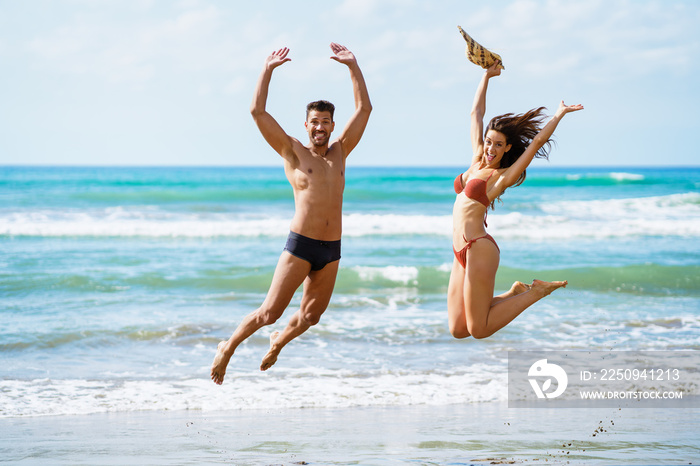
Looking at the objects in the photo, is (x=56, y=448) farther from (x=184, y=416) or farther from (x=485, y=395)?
(x=485, y=395)

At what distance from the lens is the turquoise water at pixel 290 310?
348 inches

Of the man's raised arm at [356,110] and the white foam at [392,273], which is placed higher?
the man's raised arm at [356,110]

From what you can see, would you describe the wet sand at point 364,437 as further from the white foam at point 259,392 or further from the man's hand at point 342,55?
the man's hand at point 342,55

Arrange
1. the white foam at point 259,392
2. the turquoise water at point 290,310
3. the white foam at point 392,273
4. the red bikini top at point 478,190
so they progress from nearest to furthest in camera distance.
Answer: the red bikini top at point 478,190
the white foam at point 259,392
the turquoise water at point 290,310
the white foam at point 392,273

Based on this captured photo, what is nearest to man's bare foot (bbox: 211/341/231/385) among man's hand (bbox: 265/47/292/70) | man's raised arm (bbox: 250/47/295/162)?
man's raised arm (bbox: 250/47/295/162)

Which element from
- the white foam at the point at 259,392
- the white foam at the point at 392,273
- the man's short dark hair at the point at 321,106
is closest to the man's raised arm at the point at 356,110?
the man's short dark hair at the point at 321,106

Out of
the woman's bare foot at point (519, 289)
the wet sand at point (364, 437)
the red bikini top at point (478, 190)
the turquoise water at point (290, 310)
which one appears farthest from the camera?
the turquoise water at point (290, 310)

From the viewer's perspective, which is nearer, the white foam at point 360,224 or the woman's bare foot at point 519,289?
the woman's bare foot at point 519,289

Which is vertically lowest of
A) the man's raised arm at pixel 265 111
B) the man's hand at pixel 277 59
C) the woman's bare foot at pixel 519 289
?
the woman's bare foot at pixel 519 289

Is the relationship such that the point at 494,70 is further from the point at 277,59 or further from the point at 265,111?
the point at 265,111

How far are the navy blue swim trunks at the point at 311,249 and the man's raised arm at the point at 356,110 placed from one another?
2.81 ft

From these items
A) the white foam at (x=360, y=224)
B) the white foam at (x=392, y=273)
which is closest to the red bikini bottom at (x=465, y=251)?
the white foam at (x=392, y=273)

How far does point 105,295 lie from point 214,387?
623cm

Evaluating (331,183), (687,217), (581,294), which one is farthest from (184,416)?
(687,217)
